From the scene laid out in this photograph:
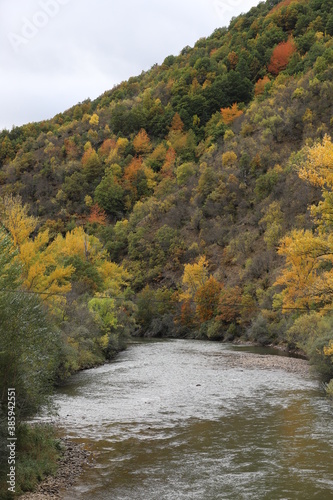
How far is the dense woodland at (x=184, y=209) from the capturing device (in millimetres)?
25547

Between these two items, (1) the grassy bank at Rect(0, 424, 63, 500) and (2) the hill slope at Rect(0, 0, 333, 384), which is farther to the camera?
(2) the hill slope at Rect(0, 0, 333, 384)

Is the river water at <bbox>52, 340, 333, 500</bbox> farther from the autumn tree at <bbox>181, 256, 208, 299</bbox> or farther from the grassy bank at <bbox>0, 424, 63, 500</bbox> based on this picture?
the autumn tree at <bbox>181, 256, 208, 299</bbox>

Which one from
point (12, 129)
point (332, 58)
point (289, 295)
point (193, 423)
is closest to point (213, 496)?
point (193, 423)

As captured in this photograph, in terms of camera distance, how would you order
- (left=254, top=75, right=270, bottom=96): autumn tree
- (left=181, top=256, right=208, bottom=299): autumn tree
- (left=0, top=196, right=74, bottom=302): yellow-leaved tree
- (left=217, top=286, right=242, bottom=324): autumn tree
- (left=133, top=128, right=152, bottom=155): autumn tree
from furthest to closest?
(left=133, top=128, right=152, bottom=155): autumn tree, (left=254, top=75, right=270, bottom=96): autumn tree, (left=181, top=256, right=208, bottom=299): autumn tree, (left=217, top=286, right=242, bottom=324): autumn tree, (left=0, top=196, right=74, bottom=302): yellow-leaved tree

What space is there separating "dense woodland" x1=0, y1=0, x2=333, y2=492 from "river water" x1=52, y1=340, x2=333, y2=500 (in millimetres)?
2853

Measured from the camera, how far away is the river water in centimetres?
1429

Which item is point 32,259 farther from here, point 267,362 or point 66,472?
point 66,472

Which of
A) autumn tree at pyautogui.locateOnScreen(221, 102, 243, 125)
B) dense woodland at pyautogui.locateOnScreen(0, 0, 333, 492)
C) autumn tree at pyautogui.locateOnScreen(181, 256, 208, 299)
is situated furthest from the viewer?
autumn tree at pyautogui.locateOnScreen(221, 102, 243, 125)

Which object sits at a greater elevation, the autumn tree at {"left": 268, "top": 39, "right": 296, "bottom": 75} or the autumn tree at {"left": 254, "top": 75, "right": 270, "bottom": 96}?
the autumn tree at {"left": 268, "top": 39, "right": 296, "bottom": 75}

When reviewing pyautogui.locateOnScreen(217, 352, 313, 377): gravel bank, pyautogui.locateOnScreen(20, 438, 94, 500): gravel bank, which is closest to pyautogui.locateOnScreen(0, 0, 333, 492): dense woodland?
pyautogui.locateOnScreen(217, 352, 313, 377): gravel bank

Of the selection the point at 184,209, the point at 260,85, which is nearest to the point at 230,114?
the point at 260,85

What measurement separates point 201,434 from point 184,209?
254 feet

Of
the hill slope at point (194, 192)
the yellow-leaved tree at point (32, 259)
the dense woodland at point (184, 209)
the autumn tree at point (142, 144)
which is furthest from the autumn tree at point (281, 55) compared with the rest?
the yellow-leaved tree at point (32, 259)

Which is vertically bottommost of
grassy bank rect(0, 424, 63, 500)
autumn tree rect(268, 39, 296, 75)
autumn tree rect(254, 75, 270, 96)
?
grassy bank rect(0, 424, 63, 500)
